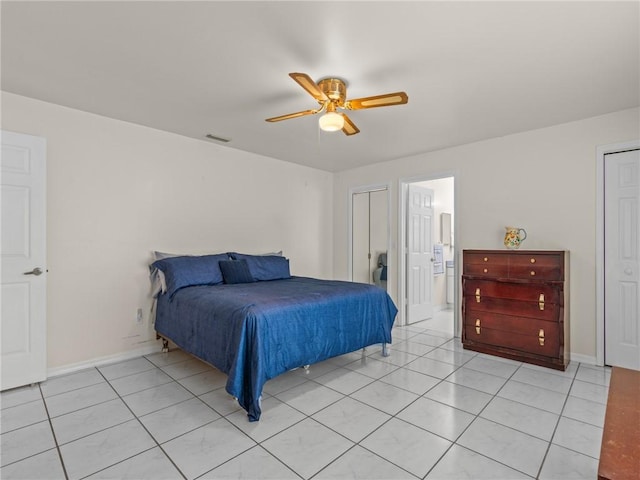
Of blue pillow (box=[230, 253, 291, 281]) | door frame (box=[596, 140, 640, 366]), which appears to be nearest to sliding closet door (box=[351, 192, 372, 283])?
blue pillow (box=[230, 253, 291, 281])

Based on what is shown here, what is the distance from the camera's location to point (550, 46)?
2.07 m

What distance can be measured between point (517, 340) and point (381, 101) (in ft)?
9.09

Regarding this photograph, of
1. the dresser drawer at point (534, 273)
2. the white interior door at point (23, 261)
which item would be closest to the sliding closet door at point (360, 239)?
the dresser drawer at point (534, 273)

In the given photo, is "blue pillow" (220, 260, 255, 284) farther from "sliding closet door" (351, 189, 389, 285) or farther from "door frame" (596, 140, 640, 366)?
"door frame" (596, 140, 640, 366)

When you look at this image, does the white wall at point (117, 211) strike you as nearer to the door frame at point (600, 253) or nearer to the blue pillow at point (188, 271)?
the blue pillow at point (188, 271)

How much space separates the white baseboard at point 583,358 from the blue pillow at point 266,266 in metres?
3.25

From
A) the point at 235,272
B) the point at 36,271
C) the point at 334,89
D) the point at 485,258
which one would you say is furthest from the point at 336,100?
the point at 36,271

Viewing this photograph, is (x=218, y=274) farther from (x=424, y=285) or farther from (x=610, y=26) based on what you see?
(x=610, y=26)

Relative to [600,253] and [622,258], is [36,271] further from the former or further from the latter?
[622,258]

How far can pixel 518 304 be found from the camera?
3371 millimetres

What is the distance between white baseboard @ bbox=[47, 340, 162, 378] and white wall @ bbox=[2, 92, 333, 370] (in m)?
0.03

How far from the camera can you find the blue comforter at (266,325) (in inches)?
88.7

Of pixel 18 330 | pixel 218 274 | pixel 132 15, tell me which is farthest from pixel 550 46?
pixel 18 330

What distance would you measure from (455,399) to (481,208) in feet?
7.86
